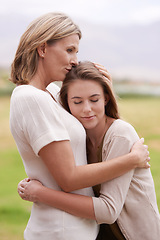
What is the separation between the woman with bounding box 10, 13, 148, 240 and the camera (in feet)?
4.48

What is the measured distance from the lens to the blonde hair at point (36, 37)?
57.9 inches

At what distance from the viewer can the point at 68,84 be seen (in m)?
1.59

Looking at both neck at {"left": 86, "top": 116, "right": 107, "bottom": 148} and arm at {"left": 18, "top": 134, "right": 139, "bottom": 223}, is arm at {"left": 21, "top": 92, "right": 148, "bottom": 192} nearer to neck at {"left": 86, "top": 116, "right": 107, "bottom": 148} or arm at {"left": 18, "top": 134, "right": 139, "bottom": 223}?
arm at {"left": 18, "top": 134, "right": 139, "bottom": 223}

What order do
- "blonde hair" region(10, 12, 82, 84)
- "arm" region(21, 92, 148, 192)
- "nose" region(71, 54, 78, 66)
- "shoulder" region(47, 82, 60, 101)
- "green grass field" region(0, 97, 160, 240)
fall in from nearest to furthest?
"arm" region(21, 92, 148, 192) < "blonde hair" region(10, 12, 82, 84) < "nose" region(71, 54, 78, 66) < "shoulder" region(47, 82, 60, 101) < "green grass field" region(0, 97, 160, 240)

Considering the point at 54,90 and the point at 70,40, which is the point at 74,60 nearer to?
the point at 70,40

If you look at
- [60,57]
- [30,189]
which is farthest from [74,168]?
[60,57]

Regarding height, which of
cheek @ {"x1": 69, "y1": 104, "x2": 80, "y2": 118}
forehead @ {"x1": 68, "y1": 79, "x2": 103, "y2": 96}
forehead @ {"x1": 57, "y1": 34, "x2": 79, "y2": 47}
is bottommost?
cheek @ {"x1": 69, "y1": 104, "x2": 80, "y2": 118}

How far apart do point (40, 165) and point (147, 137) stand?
5814 millimetres

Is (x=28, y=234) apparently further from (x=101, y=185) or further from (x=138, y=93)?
(x=138, y=93)

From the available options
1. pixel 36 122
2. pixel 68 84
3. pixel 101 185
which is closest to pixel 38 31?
pixel 68 84

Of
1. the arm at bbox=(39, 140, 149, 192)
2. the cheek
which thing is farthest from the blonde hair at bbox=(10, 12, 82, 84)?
the arm at bbox=(39, 140, 149, 192)

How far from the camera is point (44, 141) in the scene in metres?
1.34

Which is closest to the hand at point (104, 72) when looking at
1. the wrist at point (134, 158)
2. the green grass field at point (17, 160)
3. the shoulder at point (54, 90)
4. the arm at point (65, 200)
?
the shoulder at point (54, 90)

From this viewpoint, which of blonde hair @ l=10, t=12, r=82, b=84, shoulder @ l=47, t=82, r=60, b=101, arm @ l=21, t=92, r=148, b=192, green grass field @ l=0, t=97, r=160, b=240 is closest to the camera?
arm @ l=21, t=92, r=148, b=192
